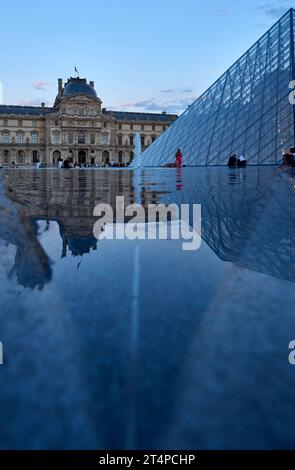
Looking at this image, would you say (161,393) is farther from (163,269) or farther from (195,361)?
(163,269)

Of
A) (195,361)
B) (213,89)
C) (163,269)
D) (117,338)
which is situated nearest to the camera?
(195,361)

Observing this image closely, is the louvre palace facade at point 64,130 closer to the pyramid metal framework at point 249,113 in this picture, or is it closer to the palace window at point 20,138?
the palace window at point 20,138

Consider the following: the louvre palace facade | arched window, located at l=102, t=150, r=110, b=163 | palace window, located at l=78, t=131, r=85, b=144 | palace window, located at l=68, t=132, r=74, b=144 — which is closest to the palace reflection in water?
the louvre palace facade

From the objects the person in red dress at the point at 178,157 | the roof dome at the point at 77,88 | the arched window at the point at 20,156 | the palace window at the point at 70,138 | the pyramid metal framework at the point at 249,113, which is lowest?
the person in red dress at the point at 178,157

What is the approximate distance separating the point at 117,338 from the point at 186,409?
29 cm

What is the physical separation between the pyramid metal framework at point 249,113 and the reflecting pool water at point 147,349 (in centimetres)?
1493

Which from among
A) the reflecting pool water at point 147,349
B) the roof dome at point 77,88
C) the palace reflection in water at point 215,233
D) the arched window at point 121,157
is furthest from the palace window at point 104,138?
the reflecting pool water at point 147,349

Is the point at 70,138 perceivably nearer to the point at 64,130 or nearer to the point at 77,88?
the point at 64,130

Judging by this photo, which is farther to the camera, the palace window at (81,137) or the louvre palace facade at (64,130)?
the palace window at (81,137)

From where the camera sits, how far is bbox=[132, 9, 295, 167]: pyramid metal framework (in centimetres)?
1625

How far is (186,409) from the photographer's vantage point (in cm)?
63

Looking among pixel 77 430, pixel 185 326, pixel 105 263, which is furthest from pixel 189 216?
pixel 77 430

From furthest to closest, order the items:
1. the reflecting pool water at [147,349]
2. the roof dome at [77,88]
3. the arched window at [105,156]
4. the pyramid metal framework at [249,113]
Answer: the arched window at [105,156], the roof dome at [77,88], the pyramid metal framework at [249,113], the reflecting pool water at [147,349]

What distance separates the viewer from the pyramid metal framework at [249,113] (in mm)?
16250
